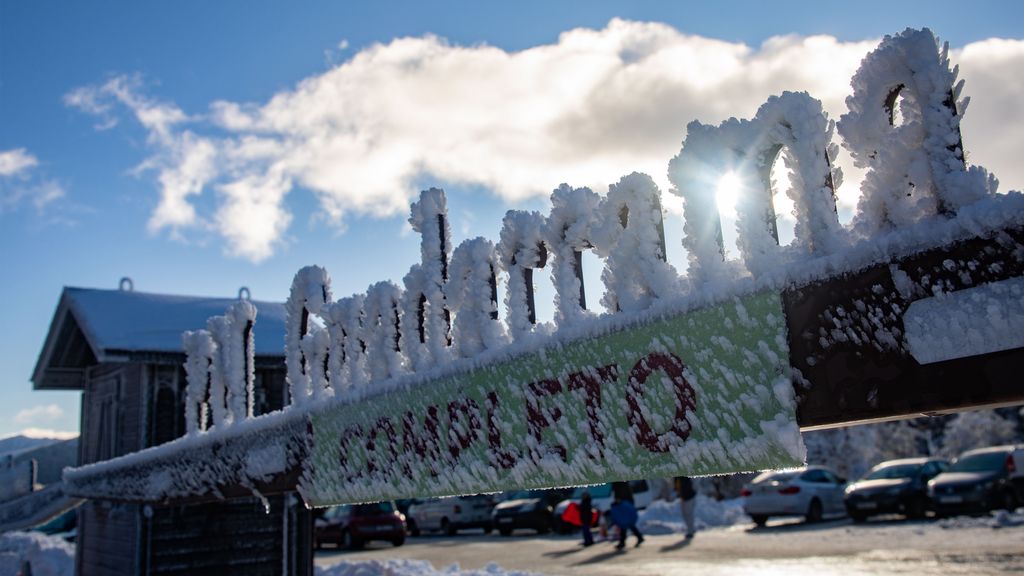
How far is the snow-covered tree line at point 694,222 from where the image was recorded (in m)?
2.43

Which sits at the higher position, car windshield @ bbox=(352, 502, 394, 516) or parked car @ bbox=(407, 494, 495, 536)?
car windshield @ bbox=(352, 502, 394, 516)

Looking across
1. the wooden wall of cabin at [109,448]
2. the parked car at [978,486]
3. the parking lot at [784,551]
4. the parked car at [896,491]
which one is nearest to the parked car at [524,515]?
the parking lot at [784,551]

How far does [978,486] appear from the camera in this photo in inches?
625

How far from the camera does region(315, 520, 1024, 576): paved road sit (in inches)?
431

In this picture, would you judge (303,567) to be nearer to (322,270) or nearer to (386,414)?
(322,270)

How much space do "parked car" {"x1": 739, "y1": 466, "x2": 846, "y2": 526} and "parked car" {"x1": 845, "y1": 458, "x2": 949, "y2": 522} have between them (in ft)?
3.71

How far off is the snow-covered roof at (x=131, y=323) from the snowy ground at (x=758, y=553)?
14.2ft

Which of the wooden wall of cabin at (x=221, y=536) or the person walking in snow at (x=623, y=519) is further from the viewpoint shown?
the person walking in snow at (x=623, y=519)

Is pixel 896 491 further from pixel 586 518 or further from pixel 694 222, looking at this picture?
pixel 694 222

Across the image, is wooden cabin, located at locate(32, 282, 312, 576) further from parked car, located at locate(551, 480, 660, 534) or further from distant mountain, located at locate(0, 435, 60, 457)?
distant mountain, located at locate(0, 435, 60, 457)

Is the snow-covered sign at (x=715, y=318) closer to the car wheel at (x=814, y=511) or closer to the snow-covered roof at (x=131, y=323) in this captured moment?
the snow-covered roof at (x=131, y=323)

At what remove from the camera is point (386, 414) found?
4781mm

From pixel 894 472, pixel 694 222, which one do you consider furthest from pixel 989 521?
pixel 694 222

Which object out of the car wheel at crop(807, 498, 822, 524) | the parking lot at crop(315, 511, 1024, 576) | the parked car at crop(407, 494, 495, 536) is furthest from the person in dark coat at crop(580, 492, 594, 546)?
the parked car at crop(407, 494, 495, 536)
